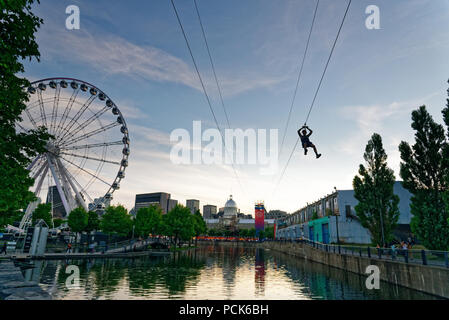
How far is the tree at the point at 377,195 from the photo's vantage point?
34188mm

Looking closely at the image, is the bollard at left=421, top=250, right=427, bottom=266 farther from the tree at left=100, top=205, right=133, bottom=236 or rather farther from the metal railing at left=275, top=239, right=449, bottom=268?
the tree at left=100, top=205, right=133, bottom=236

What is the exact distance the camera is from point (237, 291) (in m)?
18.2

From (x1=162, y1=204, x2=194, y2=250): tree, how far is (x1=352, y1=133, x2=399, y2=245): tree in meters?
42.1

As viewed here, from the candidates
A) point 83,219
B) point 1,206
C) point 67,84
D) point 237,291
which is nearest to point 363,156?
point 237,291

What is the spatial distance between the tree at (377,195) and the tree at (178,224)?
138 feet

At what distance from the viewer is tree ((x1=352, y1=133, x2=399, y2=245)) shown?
3419 cm

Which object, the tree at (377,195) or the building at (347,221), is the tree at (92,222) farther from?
the tree at (377,195)

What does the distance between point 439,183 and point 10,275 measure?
33.9 meters

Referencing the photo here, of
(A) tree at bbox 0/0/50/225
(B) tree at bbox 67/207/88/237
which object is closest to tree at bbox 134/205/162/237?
(B) tree at bbox 67/207/88/237

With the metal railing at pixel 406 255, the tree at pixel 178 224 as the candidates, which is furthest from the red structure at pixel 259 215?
the metal railing at pixel 406 255

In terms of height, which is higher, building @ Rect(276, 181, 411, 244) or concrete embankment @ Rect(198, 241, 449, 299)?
building @ Rect(276, 181, 411, 244)

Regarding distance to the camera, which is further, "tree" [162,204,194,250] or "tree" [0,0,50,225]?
"tree" [162,204,194,250]

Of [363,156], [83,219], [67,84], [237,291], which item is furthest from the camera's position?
[83,219]
